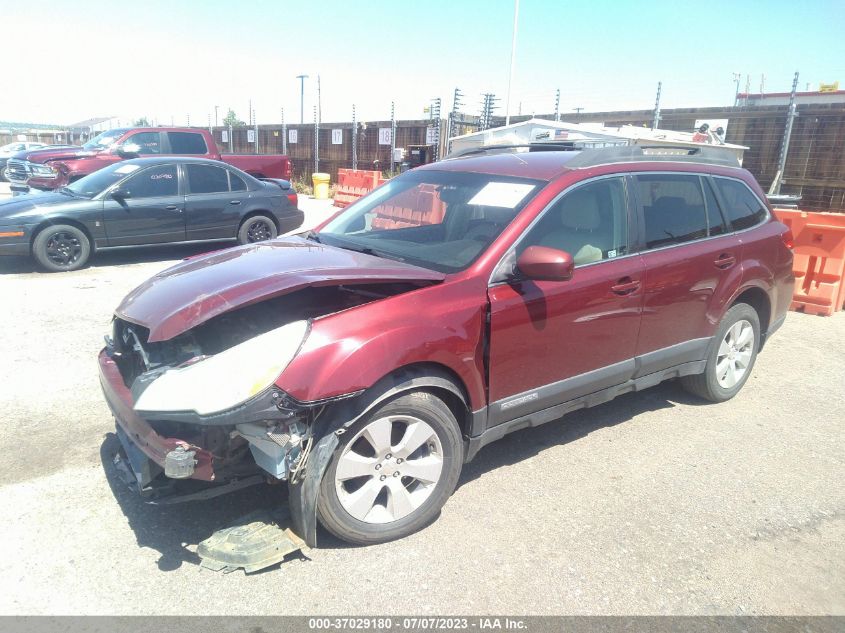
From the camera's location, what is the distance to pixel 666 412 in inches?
185

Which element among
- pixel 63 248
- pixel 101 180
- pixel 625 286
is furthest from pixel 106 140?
pixel 625 286

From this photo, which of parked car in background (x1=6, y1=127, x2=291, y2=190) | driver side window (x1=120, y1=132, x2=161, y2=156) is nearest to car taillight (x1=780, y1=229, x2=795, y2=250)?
parked car in background (x1=6, y1=127, x2=291, y2=190)

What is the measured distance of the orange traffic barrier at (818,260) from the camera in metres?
7.59

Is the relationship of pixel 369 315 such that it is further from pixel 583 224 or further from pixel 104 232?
pixel 104 232

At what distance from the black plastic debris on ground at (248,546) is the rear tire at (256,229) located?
294 inches

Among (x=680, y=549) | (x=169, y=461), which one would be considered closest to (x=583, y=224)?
(x=680, y=549)

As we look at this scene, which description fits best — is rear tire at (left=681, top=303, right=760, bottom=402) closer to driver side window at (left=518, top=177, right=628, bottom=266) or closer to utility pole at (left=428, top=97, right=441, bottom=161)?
driver side window at (left=518, top=177, right=628, bottom=266)

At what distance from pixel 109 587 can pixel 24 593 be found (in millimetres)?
331

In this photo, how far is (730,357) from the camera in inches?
189

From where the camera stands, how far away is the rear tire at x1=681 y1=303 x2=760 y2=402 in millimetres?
4629

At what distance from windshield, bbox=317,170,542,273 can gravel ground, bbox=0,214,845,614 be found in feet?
4.45

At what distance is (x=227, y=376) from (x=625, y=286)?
241cm

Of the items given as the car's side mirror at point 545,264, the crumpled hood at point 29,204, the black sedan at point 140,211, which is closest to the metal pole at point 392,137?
the black sedan at point 140,211

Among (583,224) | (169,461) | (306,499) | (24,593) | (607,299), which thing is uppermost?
(583,224)
